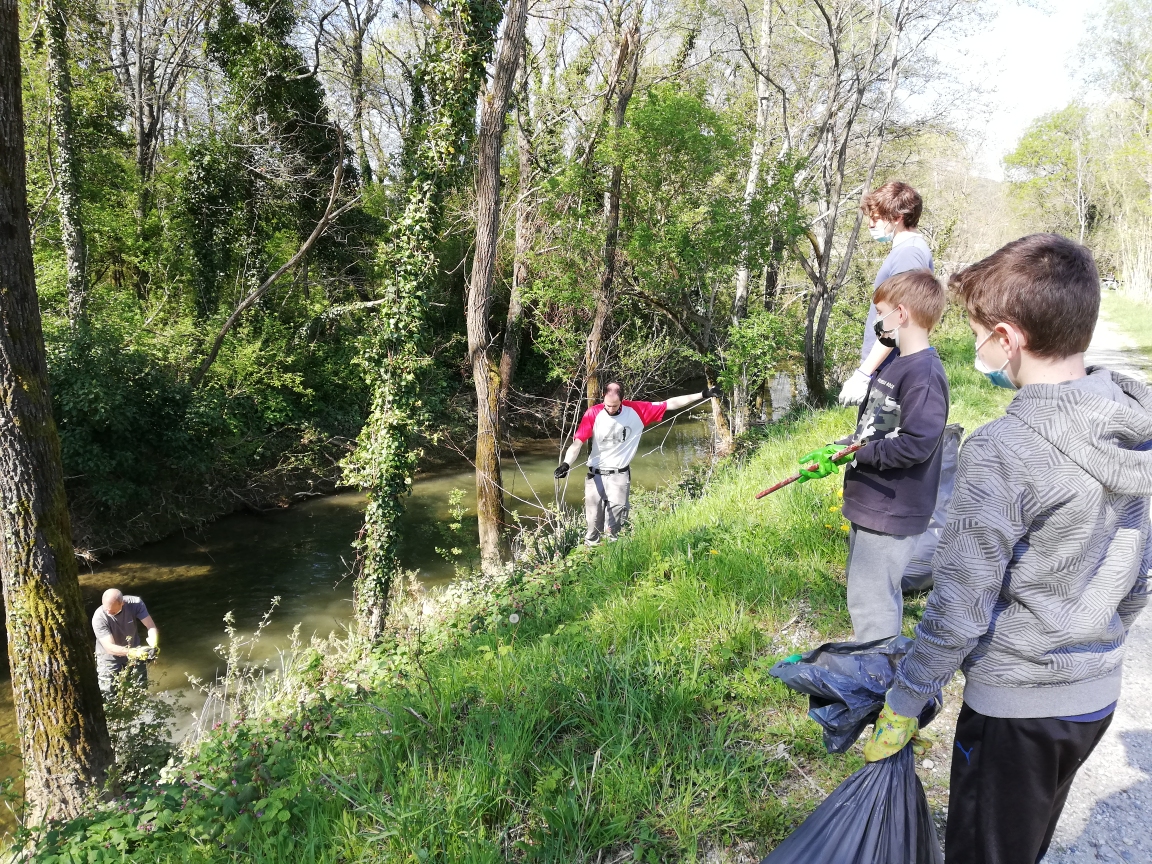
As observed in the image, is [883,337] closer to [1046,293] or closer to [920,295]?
[920,295]

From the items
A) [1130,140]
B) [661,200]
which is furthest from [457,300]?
[1130,140]

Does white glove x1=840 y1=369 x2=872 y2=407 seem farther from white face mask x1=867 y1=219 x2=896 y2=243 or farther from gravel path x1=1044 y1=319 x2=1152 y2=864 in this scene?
gravel path x1=1044 y1=319 x2=1152 y2=864

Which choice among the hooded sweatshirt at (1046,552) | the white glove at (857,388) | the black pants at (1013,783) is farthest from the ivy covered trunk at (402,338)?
the hooded sweatshirt at (1046,552)

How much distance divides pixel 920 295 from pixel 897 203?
3.69 feet

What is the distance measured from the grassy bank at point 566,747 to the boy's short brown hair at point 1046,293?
1831mm

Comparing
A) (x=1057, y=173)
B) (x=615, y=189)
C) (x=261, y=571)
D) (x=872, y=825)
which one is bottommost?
(x=261, y=571)

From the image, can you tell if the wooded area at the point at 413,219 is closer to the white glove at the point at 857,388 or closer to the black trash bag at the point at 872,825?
the white glove at the point at 857,388

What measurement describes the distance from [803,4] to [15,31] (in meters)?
14.2

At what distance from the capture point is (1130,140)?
24.0 m

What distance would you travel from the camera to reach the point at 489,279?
31.4 feet

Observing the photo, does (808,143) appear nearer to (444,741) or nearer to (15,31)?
(15,31)

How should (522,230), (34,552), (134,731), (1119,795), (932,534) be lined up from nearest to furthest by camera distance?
1. (1119,795)
2. (932,534)
3. (34,552)
4. (134,731)
5. (522,230)

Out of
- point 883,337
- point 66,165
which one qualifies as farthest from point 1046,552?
point 66,165

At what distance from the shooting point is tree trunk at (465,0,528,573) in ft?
28.4
